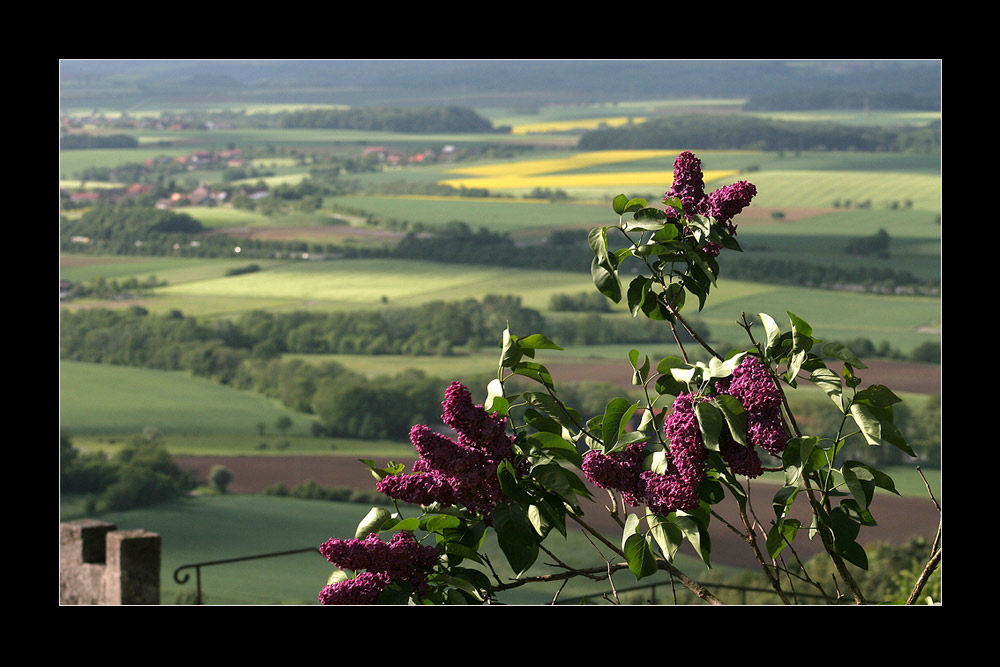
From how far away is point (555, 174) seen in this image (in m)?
39.2

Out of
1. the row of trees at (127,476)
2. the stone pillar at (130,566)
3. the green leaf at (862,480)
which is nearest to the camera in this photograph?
the green leaf at (862,480)

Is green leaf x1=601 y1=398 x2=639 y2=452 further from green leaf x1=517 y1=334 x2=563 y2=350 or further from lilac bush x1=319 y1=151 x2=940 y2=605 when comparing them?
green leaf x1=517 y1=334 x2=563 y2=350

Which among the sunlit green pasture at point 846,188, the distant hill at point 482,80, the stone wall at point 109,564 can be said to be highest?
the distant hill at point 482,80

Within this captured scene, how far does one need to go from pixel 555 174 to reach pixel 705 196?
38.5m

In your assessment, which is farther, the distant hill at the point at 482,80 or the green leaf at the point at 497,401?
the distant hill at the point at 482,80

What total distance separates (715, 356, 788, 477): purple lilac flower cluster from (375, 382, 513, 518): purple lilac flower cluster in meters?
0.24

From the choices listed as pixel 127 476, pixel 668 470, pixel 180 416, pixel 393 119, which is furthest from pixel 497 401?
pixel 393 119

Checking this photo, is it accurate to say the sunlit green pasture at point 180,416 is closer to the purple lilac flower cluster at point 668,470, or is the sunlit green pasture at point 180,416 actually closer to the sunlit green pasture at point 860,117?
the sunlit green pasture at point 860,117

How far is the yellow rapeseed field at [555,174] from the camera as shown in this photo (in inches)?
1501

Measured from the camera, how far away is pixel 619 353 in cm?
3425

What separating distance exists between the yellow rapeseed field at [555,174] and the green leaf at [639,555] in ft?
121

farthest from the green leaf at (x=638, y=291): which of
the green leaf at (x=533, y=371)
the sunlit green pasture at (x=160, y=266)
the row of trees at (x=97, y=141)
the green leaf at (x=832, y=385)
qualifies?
the row of trees at (x=97, y=141)

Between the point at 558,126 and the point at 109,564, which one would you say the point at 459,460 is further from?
the point at 558,126

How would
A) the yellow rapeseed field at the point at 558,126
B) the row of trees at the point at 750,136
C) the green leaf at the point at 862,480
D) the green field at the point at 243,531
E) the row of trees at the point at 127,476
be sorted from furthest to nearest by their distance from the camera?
the yellow rapeseed field at the point at 558,126, the row of trees at the point at 750,136, the row of trees at the point at 127,476, the green field at the point at 243,531, the green leaf at the point at 862,480
